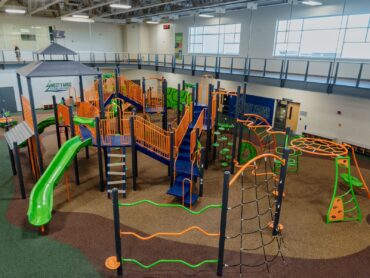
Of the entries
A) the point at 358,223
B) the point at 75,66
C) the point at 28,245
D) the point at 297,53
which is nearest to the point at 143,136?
the point at 75,66

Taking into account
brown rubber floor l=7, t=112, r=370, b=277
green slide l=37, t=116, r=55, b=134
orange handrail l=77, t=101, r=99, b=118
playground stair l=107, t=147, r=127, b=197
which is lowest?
brown rubber floor l=7, t=112, r=370, b=277

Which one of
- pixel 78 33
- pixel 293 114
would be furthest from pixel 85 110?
pixel 78 33

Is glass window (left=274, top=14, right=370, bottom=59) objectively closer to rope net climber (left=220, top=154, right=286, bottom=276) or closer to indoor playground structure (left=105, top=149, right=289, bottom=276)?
rope net climber (left=220, top=154, right=286, bottom=276)

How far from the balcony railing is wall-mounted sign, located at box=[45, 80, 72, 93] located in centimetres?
207

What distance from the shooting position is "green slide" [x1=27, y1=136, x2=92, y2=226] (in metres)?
7.16

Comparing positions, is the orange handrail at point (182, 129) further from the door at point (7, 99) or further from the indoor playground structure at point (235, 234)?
the door at point (7, 99)

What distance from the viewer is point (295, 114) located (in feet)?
51.9

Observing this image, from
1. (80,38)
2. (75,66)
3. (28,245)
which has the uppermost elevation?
(80,38)

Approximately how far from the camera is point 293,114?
52.3ft

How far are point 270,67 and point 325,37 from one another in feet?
12.1

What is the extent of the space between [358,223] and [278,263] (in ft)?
11.0

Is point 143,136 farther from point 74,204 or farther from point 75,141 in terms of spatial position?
point 74,204

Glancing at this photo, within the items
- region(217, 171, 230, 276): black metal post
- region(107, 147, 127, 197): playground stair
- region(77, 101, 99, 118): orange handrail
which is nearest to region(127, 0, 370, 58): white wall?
region(77, 101, 99, 118): orange handrail

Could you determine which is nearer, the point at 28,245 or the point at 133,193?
the point at 28,245
